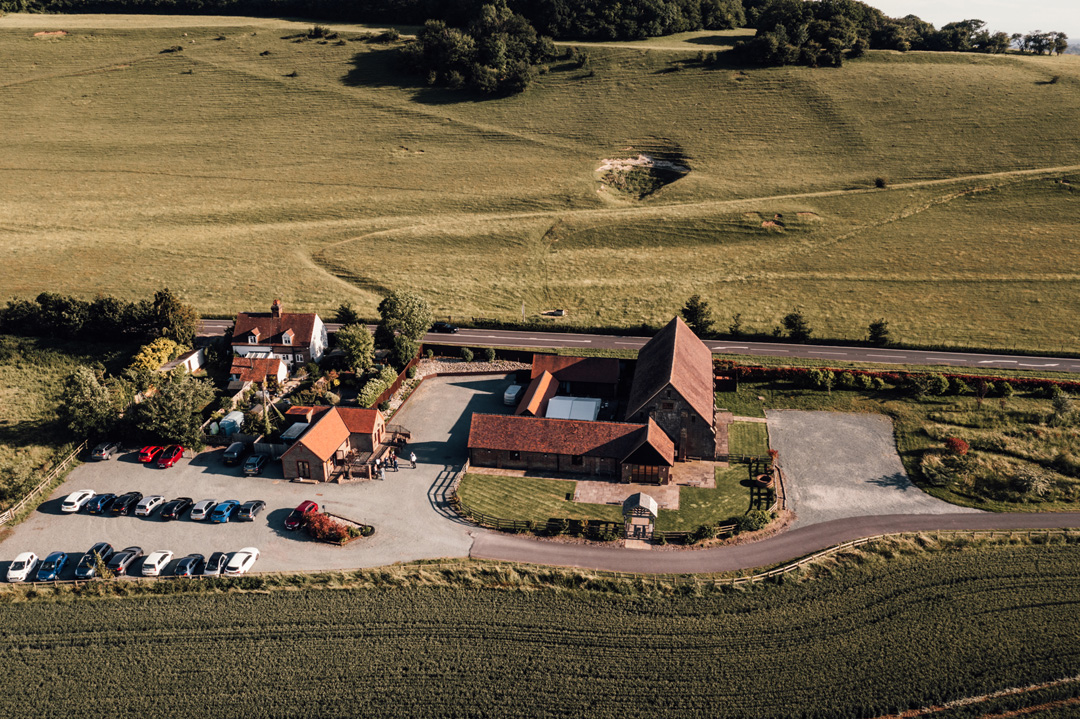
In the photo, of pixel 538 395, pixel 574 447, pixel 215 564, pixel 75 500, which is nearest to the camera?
pixel 215 564

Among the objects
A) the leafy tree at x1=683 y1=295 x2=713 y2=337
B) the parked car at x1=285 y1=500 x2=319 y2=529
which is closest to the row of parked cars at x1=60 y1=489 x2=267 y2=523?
the parked car at x1=285 y1=500 x2=319 y2=529

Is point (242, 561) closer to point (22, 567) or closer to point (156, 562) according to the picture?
point (156, 562)

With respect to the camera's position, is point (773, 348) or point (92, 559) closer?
point (92, 559)

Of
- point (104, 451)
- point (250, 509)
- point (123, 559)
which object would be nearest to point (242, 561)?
point (250, 509)

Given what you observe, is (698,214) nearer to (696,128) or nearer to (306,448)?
(696,128)

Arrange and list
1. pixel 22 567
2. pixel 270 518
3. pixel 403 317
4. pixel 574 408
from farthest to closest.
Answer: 1. pixel 403 317
2. pixel 574 408
3. pixel 270 518
4. pixel 22 567

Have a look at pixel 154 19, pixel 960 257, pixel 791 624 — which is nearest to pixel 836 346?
pixel 960 257

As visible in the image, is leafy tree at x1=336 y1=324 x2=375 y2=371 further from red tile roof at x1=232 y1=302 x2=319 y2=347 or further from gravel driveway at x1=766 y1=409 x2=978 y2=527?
gravel driveway at x1=766 y1=409 x2=978 y2=527

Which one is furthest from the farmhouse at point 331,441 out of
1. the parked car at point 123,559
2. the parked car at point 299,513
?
the parked car at point 123,559
